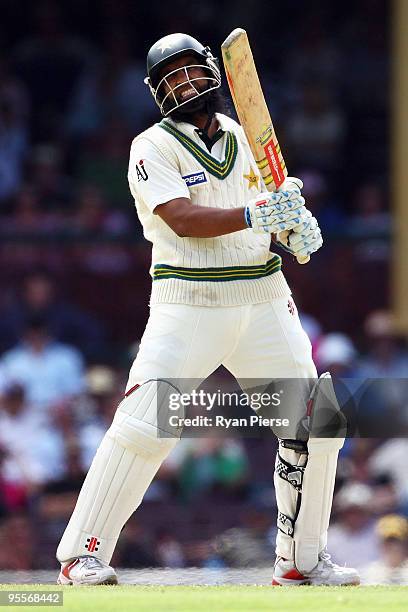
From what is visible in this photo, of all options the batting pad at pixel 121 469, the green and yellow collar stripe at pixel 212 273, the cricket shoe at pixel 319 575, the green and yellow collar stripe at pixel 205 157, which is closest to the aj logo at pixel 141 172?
the green and yellow collar stripe at pixel 205 157

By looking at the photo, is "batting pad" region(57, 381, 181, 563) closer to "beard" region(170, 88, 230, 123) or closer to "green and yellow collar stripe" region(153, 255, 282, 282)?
"green and yellow collar stripe" region(153, 255, 282, 282)

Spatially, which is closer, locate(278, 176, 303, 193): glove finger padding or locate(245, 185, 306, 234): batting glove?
locate(245, 185, 306, 234): batting glove

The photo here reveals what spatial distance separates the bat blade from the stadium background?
5.14 feet

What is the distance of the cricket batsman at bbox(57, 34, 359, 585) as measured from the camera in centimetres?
427

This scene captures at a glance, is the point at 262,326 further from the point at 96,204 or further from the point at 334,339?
the point at 96,204

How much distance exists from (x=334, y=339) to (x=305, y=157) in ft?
6.59

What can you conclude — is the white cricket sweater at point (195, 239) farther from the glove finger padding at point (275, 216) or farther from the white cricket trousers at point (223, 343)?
the glove finger padding at point (275, 216)

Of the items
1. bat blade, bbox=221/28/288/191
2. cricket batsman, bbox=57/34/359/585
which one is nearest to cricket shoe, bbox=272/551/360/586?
cricket batsman, bbox=57/34/359/585

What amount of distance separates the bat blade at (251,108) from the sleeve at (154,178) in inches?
10.4

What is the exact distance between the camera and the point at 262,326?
4426 millimetres

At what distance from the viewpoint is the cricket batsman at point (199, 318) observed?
4273 millimetres

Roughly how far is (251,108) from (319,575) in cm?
155

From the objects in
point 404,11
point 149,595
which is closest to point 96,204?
point 404,11

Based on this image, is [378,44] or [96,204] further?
[378,44]
